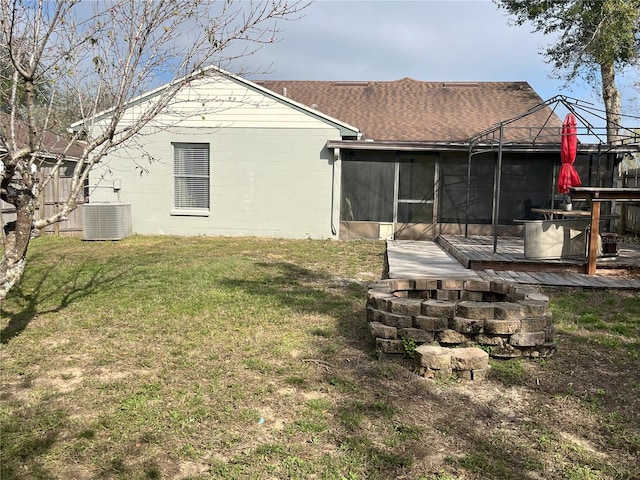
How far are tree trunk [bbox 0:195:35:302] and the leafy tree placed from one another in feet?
47.3

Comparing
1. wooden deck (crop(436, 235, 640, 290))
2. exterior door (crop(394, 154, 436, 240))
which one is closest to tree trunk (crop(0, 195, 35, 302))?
wooden deck (crop(436, 235, 640, 290))

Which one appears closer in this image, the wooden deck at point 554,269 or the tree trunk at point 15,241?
the tree trunk at point 15,241

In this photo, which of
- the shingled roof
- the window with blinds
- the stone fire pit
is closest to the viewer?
the stone fire pit

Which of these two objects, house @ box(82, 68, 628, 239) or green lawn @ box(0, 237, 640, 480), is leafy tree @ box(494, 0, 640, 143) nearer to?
house @ box(82, 68, 628, 239)

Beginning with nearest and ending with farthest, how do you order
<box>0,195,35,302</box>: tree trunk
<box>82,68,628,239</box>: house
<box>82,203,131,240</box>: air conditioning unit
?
1. <box>0,195,35,302</box>: tree trunk
2. <box>82,203,131,240</box>: air conditioning unit
3. <box>82,68,628,239</box>: house

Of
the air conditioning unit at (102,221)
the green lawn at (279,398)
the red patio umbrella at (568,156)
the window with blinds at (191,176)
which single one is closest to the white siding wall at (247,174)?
the window with blinds at (191,176)

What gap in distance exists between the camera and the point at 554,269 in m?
7.68

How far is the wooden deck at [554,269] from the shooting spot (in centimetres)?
694

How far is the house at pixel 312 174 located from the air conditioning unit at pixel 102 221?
1.10 m

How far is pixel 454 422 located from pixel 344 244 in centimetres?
898

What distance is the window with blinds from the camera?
13211 millimetres

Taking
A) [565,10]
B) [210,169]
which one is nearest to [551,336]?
[210,169]

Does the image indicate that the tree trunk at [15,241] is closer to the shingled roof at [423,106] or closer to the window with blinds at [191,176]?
the window with blinds at [191,176]

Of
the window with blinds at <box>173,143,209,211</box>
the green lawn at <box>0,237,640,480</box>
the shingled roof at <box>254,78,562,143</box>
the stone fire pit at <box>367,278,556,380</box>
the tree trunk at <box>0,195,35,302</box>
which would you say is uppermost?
the shingled roof at <box>254,78,562,143</box>
